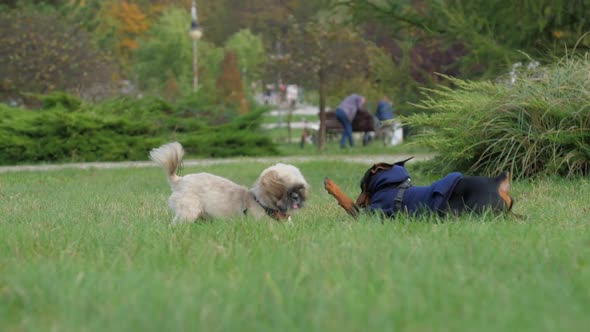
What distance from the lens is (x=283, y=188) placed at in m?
6.18

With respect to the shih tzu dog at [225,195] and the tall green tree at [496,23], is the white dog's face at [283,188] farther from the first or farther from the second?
the tall green tree at [496,23]

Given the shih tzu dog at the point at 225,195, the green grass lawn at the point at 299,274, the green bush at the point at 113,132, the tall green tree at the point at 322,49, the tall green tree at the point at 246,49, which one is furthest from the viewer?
the tall green tree at the point at 246,49

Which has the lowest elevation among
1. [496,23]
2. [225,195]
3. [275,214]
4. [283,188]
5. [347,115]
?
[347,115]

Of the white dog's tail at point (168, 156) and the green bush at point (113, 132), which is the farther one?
the green bush at point (113, 132)

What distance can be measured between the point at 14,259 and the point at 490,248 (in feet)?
8.52

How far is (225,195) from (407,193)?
1.45 m

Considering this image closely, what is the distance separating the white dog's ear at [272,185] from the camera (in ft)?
20.3

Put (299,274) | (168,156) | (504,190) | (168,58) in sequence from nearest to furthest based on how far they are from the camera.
A: (299,274) < (504,190) < (168,156) < (168,58)

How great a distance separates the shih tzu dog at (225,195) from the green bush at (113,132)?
11.4 metres

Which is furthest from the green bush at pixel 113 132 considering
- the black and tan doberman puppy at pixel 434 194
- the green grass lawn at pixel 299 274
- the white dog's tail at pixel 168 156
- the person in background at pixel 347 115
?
the black and tan doberman puppy at pixel 434 194

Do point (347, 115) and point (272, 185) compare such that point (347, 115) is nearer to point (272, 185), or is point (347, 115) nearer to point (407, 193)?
point (407, 193)

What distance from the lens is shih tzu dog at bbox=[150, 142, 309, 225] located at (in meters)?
→ 6.23

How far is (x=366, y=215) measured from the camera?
6.38 m

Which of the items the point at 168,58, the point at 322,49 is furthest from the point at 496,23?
the point at 168,58
